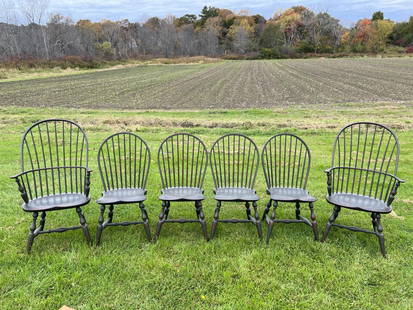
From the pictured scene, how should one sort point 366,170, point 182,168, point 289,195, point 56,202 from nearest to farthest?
point 56,202, point 289,195, point 366,170, point 182,168

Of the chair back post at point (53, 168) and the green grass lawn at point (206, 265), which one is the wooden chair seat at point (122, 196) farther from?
the green grass lawn at point (206, 265)

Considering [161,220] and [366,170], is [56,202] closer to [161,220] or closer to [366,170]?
[161,220]

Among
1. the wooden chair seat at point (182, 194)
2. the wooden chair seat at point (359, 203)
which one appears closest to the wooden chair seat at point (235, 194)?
the wooden chair seat at point (182, 194)

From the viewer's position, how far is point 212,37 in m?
97.4

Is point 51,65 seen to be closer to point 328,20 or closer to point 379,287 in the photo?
point 379,287

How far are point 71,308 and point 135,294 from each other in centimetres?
64

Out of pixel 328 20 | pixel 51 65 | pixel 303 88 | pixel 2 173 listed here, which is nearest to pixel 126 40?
pixel 51 65

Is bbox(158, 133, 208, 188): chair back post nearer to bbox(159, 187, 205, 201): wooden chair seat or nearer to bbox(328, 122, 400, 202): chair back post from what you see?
bbox(159, 187, 205, 201): wooden chair seat

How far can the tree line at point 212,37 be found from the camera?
70812 millimetres

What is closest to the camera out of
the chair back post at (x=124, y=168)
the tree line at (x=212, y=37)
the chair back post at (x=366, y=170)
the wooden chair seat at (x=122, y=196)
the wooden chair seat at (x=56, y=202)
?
the wooden chair seat at (x=56, y=202)

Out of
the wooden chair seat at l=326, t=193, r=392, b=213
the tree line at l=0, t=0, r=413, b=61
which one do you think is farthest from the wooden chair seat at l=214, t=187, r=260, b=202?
the tree line at l=0, t=0, r=413, b=61

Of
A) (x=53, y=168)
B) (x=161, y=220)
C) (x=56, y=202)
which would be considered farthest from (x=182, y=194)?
(x=53, y=168)

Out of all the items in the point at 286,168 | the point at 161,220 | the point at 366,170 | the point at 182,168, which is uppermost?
the point at 366,170

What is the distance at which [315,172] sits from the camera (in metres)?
7.14
